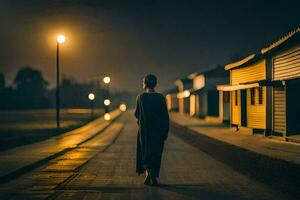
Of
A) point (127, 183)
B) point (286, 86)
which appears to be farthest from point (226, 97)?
Result: point (127, 183)

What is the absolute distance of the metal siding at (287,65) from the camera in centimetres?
2245

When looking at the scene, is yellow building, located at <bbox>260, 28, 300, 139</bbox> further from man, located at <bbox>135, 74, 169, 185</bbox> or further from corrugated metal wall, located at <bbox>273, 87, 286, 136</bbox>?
man, located at <bbox>135, 74, 169, 185</bbox>

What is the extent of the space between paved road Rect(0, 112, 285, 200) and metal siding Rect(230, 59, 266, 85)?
556 inches

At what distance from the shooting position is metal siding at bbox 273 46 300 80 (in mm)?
22453

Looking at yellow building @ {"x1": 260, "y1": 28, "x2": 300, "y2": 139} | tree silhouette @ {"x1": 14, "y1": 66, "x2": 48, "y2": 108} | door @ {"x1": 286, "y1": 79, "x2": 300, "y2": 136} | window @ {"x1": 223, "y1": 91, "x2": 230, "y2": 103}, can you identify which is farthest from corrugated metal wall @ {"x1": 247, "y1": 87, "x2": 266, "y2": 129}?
tree silhouette @ {"x1": 14, "y1": 66, "x2": 48, "y2": 108}

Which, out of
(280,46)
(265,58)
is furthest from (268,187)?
(265,58)

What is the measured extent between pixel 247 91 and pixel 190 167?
1896 centimetres

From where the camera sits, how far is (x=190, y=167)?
1331 centimetres

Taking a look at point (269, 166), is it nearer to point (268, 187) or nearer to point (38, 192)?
point (268, 187)

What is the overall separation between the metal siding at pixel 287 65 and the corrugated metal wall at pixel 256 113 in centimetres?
235

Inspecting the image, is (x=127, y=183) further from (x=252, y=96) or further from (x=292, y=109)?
(x=252, y=96)

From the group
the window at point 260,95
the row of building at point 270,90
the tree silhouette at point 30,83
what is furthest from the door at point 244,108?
the tree silhouette at point 30,83

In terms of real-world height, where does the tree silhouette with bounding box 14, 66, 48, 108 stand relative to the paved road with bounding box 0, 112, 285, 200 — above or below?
above

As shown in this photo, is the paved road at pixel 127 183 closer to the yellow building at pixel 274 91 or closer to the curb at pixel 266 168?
the curb at pixel 266 168
